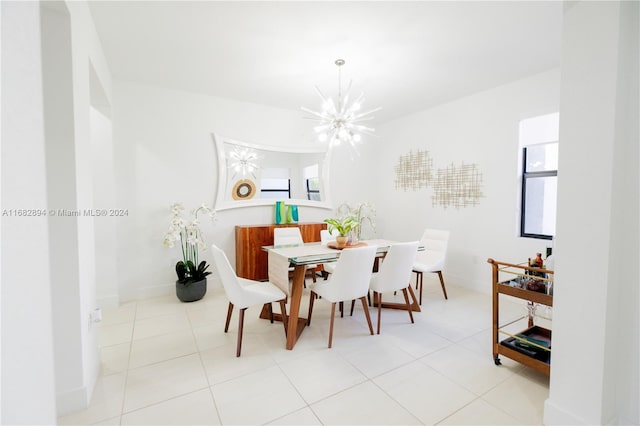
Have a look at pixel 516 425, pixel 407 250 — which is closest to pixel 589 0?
pixel 407 250

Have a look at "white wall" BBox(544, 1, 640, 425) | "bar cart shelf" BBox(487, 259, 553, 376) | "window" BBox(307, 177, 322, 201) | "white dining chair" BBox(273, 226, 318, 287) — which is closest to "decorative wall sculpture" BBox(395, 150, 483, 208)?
"window" BBox(307, 177, 322, 201)

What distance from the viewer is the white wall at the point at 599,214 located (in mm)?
1412

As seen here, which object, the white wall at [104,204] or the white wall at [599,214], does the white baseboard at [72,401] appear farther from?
the white wall at [599,214]

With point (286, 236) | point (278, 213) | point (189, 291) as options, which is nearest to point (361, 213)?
point (278, 213)

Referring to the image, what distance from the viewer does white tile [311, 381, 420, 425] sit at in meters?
1.66

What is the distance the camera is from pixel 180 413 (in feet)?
5.66

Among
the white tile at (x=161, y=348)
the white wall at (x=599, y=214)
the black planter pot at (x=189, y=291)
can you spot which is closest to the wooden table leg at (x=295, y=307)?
the white tile at (x=161, y=348)

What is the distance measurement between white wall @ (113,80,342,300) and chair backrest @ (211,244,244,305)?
1.91m

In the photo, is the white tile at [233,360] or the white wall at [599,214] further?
the white tile at [233,360]

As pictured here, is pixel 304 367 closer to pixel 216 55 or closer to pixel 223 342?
pixel 223 342

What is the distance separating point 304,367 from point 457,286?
296 centimetres

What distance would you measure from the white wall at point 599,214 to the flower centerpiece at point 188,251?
355 centimetres

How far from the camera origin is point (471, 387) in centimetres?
195

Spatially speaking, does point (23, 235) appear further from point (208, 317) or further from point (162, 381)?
point (208, 317)
